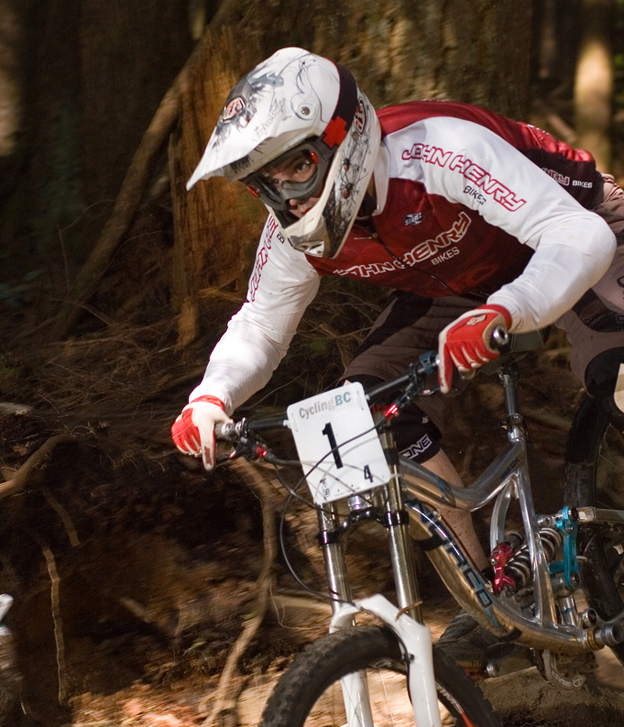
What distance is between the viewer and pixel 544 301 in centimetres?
208

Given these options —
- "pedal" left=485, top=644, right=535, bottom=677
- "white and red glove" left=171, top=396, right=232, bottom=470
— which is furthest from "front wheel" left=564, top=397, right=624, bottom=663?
"white and red glove" left=171, top=396, right=232, bottom=470

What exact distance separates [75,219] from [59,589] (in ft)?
12.7

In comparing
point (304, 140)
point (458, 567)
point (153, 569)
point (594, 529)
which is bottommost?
point (153, 569)

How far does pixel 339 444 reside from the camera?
2.06 m

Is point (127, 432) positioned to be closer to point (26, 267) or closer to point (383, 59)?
point (383, 59)

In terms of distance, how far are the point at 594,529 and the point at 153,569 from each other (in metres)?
1.91

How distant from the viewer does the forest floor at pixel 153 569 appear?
3389mm

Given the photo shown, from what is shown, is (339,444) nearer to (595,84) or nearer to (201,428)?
(201,428)

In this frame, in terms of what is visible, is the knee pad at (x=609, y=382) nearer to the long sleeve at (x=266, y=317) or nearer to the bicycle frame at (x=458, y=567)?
the bicycle frame at (x=458, y=567)

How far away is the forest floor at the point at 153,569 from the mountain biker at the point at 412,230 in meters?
1.21

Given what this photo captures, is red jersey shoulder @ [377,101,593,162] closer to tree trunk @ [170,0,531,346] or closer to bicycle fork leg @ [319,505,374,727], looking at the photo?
bicycle fork leg @ [319,505,374,727]

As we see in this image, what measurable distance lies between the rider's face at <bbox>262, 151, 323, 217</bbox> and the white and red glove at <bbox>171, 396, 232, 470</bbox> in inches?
24.4

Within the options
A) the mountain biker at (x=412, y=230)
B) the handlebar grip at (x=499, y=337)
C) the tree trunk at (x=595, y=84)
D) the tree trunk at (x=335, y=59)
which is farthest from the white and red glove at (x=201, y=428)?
the tree trunk at (x=595, y=84)

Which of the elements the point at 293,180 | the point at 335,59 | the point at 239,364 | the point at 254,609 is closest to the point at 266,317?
the point at 239,364
